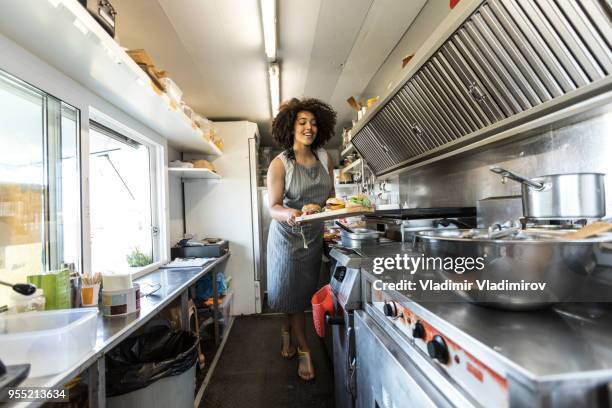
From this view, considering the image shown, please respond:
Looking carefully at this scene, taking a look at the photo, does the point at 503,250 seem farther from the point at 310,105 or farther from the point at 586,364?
the point at 310,105

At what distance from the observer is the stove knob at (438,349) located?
0.60 metres

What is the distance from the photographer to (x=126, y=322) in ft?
3.71

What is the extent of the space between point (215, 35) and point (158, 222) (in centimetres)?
167

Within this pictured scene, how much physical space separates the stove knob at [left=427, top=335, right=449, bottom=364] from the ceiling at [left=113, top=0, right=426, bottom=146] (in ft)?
6.40

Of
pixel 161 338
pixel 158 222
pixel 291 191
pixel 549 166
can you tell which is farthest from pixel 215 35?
pixel 549 166

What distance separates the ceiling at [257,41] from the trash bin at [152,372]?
6.37ft

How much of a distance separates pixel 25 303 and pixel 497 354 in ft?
4.37

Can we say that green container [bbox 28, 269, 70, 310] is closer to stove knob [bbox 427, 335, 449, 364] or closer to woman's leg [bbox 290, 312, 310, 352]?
stove knob [bbox 427, 335, 449, 364]

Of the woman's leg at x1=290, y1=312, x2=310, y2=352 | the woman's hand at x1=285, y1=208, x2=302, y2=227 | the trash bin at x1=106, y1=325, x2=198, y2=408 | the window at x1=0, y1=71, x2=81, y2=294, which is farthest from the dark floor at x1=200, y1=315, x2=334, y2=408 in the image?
the window at x1=0, y1=71, x2=81, y2=294

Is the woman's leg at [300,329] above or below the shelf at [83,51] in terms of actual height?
below

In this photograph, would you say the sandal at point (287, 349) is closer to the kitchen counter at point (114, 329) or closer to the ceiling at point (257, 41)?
the kitchen counter at point (114, 329)

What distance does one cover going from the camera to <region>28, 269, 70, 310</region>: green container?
1001 millimetres

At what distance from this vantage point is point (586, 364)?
16.1 inches

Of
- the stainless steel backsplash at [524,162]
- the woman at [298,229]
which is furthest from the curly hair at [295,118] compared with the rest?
the stainless steel backsplash at [524,162]
